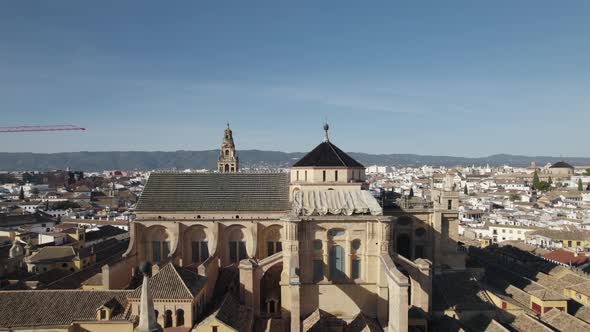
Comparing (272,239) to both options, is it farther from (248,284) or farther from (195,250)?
(248,284)

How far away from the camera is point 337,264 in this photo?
2809cm

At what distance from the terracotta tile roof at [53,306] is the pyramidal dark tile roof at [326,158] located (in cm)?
1682

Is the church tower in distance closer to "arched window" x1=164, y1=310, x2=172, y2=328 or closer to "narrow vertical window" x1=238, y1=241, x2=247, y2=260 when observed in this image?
"narrow vertical window" x1=238, y1=241, x2=247, y2=260

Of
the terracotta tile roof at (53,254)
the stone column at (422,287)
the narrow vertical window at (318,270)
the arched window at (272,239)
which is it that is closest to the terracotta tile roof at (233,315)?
Answer: the narrow vertical window at (318,270)

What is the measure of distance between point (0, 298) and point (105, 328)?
23.9 ft

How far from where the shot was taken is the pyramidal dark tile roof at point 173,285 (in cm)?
2473

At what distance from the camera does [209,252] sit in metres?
35.8

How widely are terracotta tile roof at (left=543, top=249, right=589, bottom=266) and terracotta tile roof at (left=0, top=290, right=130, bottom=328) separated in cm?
4798

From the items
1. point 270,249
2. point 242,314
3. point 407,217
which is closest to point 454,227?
point 407,217

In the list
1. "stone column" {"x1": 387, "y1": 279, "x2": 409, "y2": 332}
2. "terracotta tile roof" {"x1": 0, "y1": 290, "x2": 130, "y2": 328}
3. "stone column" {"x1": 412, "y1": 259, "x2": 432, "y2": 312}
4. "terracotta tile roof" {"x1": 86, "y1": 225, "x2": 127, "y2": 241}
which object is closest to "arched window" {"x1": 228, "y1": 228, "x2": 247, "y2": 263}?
"terracotta tile roof" {"x1": 0, "y1": 290, "x2": 130, "y2": 328}

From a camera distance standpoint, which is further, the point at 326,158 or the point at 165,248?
the point at 165,248

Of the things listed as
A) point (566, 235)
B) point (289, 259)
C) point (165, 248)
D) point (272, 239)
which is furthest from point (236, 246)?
point (566, 235)

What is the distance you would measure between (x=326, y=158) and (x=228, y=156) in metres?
24.5

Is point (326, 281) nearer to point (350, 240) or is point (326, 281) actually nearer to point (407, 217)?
point (350, 240)
